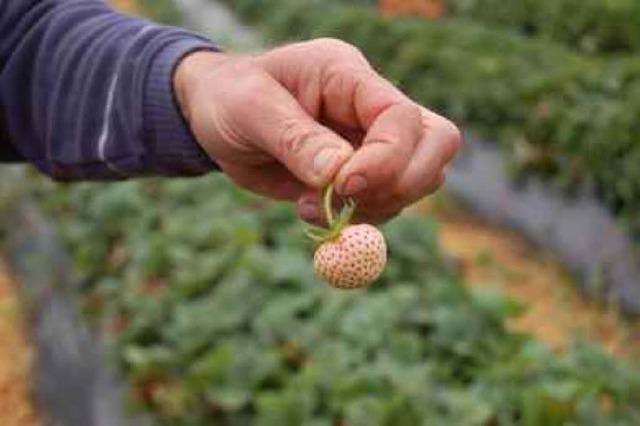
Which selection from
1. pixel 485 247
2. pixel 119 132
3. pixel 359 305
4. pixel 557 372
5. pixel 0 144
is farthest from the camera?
pixel 485 247

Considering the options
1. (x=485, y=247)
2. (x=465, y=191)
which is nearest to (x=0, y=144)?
(x=485, y=247)

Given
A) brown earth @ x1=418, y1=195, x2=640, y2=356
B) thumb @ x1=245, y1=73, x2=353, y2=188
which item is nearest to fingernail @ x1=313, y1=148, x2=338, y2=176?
thumb @ x1=245, y1=73, x2=353, y2=188

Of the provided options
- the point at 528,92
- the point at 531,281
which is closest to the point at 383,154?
the point at 531,281

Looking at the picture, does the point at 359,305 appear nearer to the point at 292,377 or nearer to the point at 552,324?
the point at 292,377

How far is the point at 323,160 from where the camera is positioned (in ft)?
3.88

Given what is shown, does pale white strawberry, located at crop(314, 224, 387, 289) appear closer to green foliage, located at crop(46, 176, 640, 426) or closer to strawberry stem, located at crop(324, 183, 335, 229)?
strawberry stem, located at crop(324, 183, 335, 229)

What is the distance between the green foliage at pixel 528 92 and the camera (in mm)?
5352

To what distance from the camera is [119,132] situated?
166 centimetres

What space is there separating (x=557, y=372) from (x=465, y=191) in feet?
11.5

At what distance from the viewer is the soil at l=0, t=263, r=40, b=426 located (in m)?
3.47

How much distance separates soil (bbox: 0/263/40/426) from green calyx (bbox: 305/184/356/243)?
2.15 meters

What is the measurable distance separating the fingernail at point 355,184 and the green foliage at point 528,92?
4.17 meters

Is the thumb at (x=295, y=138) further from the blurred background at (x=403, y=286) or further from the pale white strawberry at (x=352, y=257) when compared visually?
the blurred background at (x=403, y=286)

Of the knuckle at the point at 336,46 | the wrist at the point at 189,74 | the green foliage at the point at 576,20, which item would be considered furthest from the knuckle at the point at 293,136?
the green foliage at the point at 576,20
